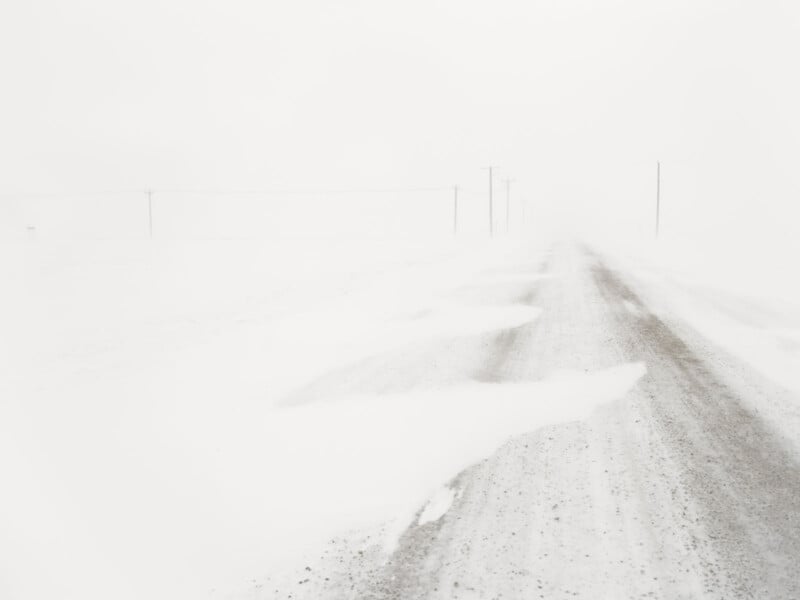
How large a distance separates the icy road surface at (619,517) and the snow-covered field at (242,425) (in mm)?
244

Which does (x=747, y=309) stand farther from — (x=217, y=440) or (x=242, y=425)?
(x=217, y=440)

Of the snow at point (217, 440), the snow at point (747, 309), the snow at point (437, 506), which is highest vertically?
the snow at point (747, 309)

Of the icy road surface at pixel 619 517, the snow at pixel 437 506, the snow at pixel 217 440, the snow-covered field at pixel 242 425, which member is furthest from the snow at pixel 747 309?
the snow at pixel 437 506

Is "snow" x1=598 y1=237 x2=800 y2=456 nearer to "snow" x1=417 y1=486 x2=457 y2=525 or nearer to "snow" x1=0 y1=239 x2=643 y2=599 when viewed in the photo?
"snow" x1=0 y1=239 x2=643 y2=599

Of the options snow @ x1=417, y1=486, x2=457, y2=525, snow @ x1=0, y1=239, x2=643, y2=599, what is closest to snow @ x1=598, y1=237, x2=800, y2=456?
snow @ x1=0, y1=239, x2=643, y2=599

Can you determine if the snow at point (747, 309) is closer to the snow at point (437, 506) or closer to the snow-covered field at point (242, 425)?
the snow-covered field at point (242, 425)

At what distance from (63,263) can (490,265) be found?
22801mm

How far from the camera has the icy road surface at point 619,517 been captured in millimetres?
2541

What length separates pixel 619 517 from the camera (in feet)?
10.0

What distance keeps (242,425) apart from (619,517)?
329cm

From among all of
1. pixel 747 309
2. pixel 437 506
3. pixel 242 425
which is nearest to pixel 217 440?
pixel 242 425

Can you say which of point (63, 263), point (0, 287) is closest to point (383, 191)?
point (63, 263)

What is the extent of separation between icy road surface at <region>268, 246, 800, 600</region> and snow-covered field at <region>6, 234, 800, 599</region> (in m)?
0.24

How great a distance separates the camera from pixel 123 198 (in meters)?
137
